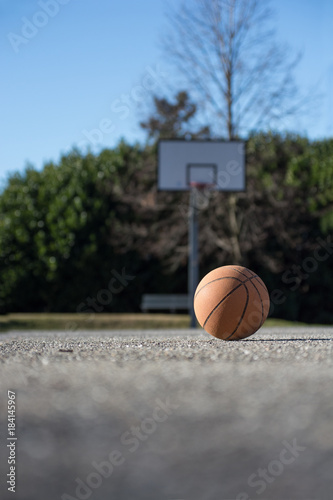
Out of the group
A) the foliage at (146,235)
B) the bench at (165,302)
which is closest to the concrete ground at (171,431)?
the bench at (165,302)

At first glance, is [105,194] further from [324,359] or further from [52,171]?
[324,359]

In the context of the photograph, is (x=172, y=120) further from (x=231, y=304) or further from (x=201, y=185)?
(x=231, y=304)

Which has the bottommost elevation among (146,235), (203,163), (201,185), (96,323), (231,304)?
(96,323)

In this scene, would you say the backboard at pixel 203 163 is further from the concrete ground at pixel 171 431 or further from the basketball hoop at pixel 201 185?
the concrete ground at pixel 171 431

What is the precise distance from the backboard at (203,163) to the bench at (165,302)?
3.82 m

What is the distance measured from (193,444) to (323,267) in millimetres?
16341

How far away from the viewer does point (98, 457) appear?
320 centimetres

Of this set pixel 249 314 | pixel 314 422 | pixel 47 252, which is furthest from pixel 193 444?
pixel 47 252

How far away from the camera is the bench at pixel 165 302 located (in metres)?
18.0

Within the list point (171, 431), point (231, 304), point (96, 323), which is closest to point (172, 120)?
point (96, 323)

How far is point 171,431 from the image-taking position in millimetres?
3498

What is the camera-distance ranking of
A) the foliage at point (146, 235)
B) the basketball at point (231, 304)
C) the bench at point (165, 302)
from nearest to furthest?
the basketball at point (231, 304) → the bench at point (165, 302) → the foliage at point (146, 235)

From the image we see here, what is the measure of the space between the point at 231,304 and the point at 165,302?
11122 mm

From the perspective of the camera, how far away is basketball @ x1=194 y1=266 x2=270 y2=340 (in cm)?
703
